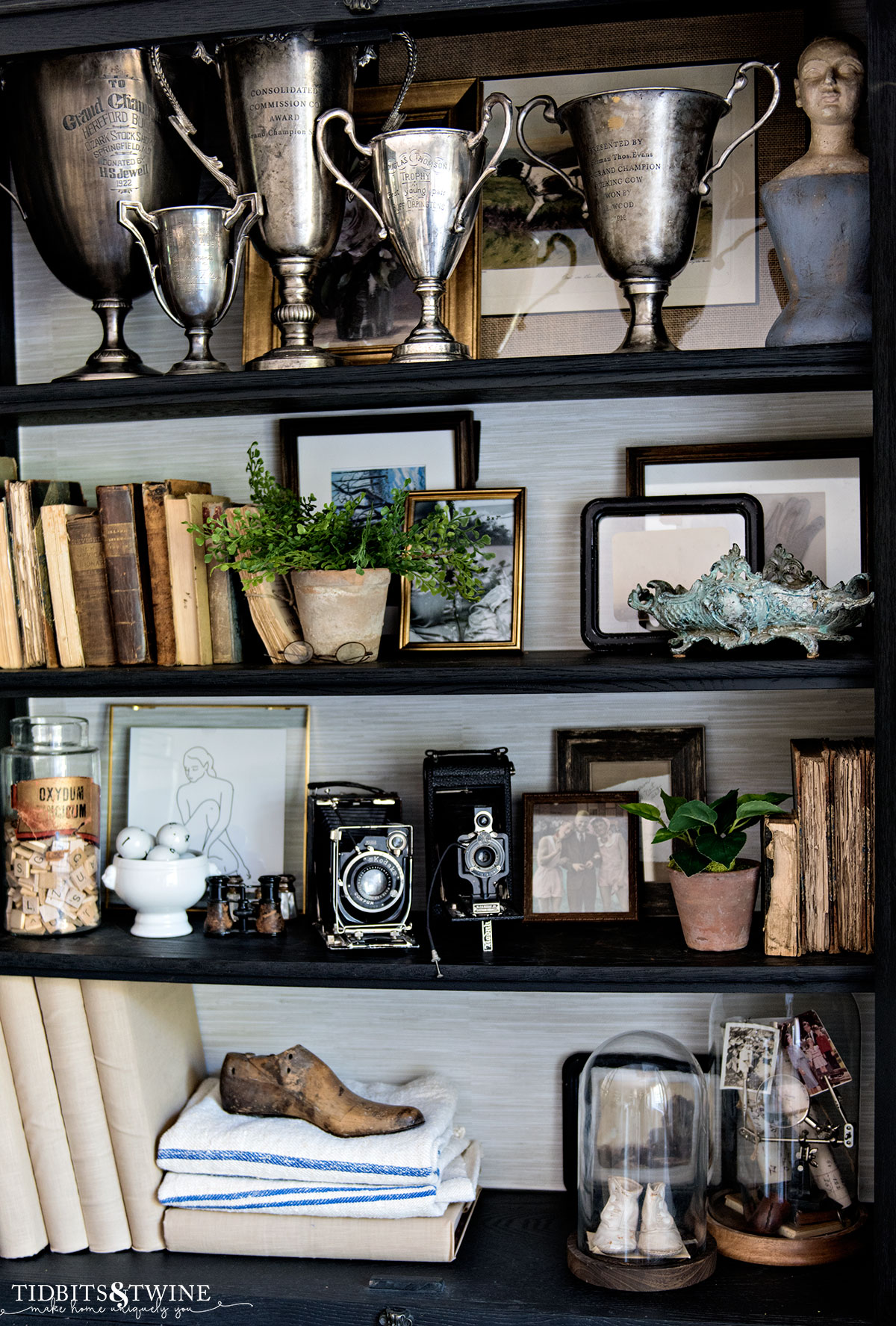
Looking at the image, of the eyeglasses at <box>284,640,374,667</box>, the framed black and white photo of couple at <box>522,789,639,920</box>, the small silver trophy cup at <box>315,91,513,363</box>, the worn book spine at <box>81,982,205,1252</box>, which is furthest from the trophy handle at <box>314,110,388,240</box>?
the worn book spine at <box>81,982,205,1252</box>

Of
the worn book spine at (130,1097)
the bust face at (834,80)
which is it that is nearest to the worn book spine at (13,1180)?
the worn book spine at (130,1097)

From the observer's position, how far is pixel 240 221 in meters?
1.65

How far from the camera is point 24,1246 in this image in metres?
1.72

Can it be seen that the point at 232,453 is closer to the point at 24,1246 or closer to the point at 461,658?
the point at 461,658

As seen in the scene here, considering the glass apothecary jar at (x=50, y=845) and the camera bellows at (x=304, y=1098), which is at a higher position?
the glass apothecary jar at (x=50, y=845)

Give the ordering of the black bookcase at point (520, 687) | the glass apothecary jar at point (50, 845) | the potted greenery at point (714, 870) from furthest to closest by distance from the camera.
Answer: the glass apothecary jar at point (50, 845), the potted greenery at point (714, 870), the black bookcase at point (520, 687)

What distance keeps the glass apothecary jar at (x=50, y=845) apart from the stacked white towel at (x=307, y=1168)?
35 centimetres

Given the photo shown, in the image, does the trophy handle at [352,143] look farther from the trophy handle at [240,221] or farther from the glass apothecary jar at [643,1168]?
the glass apothecary jar at [643,1168]

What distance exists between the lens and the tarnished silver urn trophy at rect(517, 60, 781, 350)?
151cm

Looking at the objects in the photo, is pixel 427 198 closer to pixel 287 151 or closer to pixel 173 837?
pixel 287 151

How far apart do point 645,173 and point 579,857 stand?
94cm

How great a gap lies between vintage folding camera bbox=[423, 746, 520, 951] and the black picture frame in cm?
23

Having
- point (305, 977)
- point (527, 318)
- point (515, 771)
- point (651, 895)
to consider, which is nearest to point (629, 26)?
point (527, 318)

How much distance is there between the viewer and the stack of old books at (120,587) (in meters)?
1.72
